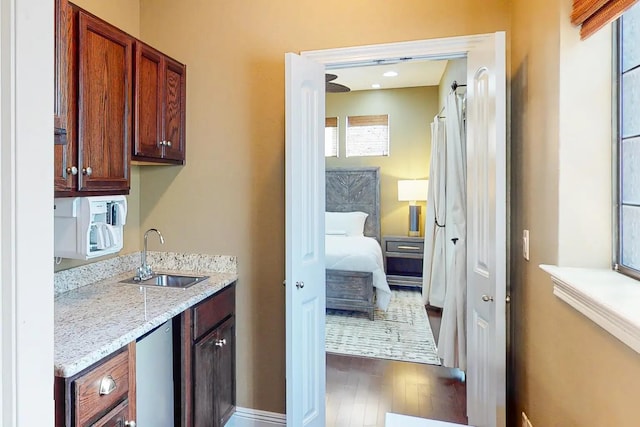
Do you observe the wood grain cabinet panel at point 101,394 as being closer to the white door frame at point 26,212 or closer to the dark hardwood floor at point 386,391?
the white door frame at point 26,212

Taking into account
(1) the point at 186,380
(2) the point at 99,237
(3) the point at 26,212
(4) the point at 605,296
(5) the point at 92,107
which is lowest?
(1) the point at 186,380

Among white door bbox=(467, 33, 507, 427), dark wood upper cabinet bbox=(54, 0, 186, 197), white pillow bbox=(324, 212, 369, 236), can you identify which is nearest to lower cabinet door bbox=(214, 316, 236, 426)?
dark wood upper cabinet bbox=(54, 0, 186, 197)

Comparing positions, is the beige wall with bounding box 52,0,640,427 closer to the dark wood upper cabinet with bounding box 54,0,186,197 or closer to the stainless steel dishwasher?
Result: the dark wood upper cabinet with bounding box 54,0,186,197

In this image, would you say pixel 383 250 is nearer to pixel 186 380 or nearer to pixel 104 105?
pixel 186 380

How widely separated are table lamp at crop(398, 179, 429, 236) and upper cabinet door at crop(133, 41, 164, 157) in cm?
401

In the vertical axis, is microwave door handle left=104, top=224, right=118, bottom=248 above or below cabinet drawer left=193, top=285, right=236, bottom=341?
above

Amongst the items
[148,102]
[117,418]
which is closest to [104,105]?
[148,102]

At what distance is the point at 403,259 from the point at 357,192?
1.25 m

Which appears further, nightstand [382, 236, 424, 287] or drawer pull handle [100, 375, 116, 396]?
nightstand [382, 236, 424, 287]

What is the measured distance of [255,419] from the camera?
231cm

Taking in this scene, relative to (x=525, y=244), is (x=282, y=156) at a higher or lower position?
higher

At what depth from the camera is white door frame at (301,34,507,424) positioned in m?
2.00

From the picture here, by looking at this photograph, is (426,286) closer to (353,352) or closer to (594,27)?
(353,352)

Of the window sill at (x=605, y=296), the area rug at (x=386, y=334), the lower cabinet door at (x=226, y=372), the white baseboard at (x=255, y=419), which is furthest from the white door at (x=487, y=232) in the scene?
the lower cabinet door at (x=226, y=372)
